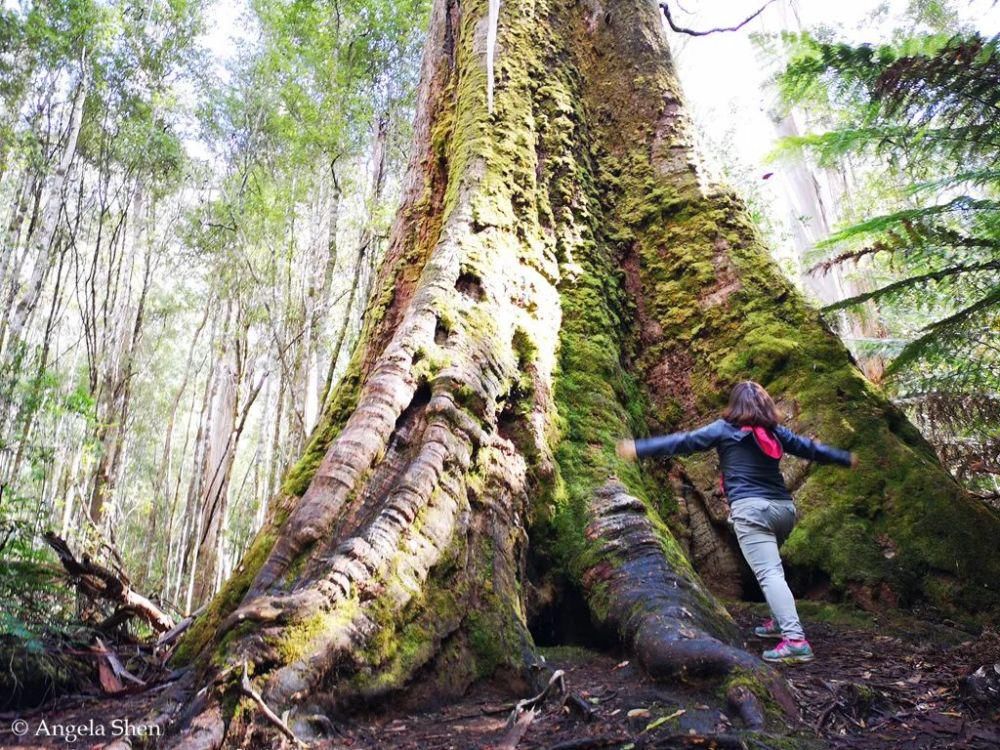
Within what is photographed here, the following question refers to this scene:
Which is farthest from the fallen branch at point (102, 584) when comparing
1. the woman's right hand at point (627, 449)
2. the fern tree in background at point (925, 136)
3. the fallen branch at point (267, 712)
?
the fern tree in background at point (925, 136)

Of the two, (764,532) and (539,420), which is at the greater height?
(539,420)

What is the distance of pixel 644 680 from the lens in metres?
2.45

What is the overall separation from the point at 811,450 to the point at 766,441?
10.8 inches

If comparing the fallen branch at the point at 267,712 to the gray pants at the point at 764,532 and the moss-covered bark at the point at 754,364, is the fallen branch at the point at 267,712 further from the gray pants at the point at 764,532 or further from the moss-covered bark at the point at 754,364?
the moss-covered bark at the point at 754,364

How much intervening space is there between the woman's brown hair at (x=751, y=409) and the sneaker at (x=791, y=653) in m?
1.08

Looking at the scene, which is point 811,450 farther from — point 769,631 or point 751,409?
point 769,631

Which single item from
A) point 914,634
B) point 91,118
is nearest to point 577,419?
point 914,634

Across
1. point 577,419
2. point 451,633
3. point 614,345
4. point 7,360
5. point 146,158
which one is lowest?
point 451,633

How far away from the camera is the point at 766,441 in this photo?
3305mm

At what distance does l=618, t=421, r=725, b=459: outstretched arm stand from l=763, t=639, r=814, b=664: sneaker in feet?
3.35

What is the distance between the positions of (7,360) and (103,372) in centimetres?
288

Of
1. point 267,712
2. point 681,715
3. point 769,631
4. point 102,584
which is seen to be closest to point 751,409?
point 769,631

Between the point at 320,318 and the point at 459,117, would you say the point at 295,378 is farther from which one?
the point at 459,117

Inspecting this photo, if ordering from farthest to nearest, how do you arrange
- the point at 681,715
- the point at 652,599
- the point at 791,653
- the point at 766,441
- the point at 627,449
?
1. the point at 627,449
2. the point at 766,441
3. the point at 791,653
4. the point at 652,599
5. the point at 681,715
